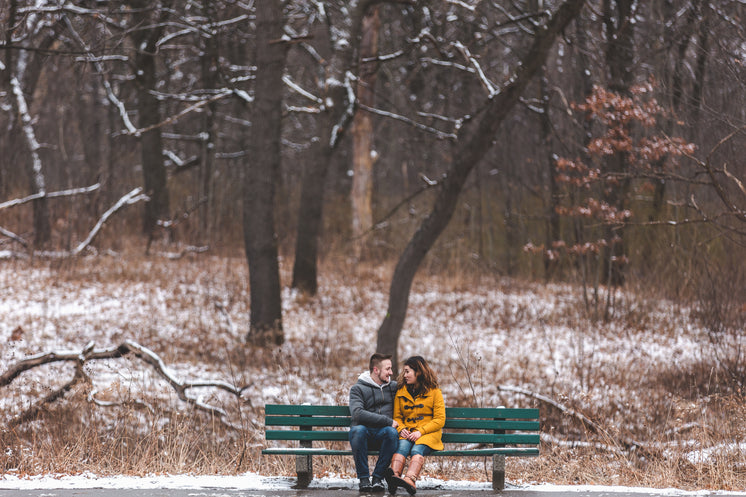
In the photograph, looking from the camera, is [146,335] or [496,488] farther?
[146,335]

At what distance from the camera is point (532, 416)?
6.27 metres

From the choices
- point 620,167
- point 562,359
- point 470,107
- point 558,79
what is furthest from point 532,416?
point 470,107

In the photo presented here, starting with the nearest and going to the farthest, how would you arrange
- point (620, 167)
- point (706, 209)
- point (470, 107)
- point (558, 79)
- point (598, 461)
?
point (598, 461), point (706, 209), point (620, 167), point (558, 79), point (470, 107)

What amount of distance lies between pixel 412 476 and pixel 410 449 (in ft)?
0.99

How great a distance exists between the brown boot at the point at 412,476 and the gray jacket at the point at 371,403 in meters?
0.35

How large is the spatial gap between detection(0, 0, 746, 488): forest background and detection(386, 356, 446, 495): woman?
3995mm

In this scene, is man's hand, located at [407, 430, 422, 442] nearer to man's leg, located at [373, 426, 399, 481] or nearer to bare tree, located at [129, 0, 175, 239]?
man's leg, located at [373, 426, 399, 481]

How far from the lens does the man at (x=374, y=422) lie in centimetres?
599

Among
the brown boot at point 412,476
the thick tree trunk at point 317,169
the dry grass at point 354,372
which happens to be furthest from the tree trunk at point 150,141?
the brown boot at point 412,476

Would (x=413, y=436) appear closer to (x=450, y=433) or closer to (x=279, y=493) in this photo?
(x=450, y=433)

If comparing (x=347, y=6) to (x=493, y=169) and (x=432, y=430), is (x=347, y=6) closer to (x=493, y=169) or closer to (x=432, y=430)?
(x=493, y=169)

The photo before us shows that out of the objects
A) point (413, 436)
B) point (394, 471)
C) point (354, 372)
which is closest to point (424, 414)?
Result: point (413, 436)

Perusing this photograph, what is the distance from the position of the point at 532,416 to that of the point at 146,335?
312 inches

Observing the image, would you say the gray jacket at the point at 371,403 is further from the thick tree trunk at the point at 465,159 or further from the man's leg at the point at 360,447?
the thick tree trunk at the point at 465,159
